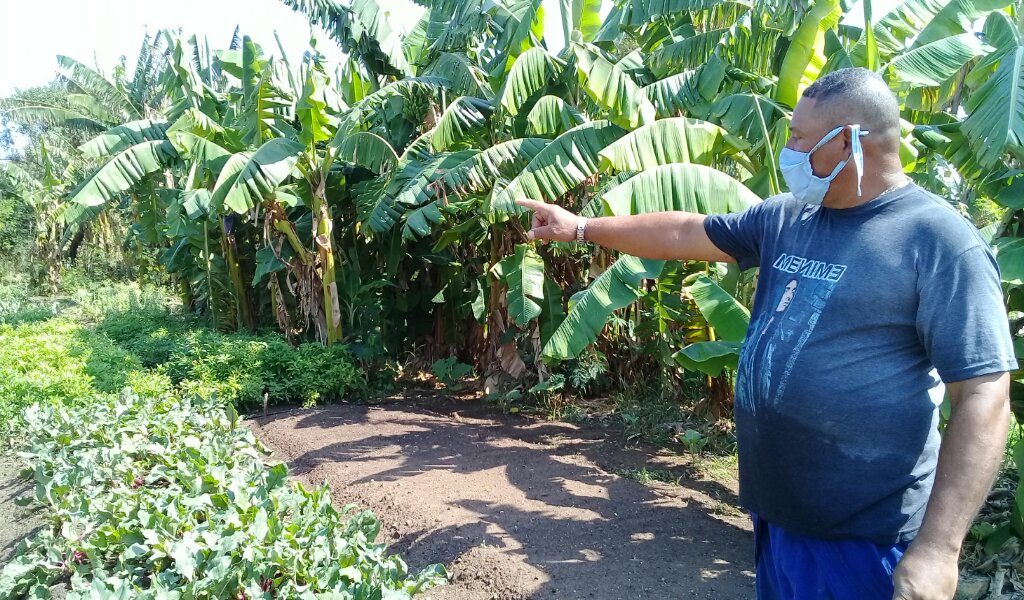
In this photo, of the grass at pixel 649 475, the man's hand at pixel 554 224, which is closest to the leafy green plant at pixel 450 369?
the grass at pixel 649 475

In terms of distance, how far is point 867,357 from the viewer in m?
1.68

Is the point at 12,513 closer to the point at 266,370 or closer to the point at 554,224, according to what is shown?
the point at 266,370

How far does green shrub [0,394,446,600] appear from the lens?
2977 mm

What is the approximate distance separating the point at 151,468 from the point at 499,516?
233cm

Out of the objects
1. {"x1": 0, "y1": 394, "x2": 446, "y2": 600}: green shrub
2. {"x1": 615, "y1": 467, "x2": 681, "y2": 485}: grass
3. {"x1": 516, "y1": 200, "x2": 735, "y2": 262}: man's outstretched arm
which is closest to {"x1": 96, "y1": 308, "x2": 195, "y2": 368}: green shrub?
{"x1": 0, "y1": 394, "x2": 446, "y2": 600}: green shrub

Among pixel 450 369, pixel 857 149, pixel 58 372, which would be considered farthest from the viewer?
pixel 450 369

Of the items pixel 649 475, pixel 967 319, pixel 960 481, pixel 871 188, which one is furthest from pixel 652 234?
pixel 649 475

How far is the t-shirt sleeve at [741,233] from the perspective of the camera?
2.18m

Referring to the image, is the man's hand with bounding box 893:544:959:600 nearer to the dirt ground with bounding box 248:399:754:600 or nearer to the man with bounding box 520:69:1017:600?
the man with bounding box 520:69:1017:600

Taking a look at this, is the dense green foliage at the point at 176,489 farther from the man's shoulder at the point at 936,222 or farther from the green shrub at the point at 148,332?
the man's shoulder at the point at 936,222

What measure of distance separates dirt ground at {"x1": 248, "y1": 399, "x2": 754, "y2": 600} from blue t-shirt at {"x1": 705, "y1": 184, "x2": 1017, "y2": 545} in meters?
2.07

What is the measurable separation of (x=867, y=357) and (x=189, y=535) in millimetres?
2957

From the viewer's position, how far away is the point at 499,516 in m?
4.61

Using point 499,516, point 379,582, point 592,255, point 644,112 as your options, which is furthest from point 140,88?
point 379,582
